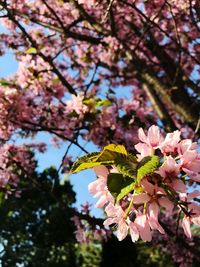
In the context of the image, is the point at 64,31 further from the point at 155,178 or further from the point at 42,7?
the point at 155,178

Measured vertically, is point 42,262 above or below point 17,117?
above

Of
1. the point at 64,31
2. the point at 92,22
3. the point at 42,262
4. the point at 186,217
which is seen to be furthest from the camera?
the point at 42,262

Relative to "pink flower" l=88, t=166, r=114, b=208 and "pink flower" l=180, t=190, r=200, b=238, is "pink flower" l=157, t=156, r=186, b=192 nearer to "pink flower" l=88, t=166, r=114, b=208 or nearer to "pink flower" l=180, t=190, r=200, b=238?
"pink flower" l=180, t=190, r=200, b=238

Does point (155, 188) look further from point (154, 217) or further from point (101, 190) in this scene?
point (101, 190)

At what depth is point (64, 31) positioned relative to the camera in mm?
5816

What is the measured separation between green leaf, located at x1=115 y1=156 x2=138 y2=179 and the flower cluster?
0.04 feet

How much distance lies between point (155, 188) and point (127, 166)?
0.13m

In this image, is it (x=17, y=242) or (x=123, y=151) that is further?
(x=17, y=242)

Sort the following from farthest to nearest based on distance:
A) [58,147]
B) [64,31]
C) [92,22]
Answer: [58,147], [92,22], [64,31]

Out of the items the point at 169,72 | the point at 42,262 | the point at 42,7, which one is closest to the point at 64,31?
the point at 42,7

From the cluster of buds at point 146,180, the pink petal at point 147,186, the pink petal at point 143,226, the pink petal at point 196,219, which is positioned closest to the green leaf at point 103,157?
the cluster of buds at point 146,180

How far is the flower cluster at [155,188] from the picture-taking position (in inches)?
59.5

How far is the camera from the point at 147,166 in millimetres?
1425

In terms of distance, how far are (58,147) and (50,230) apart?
53.5 feet
